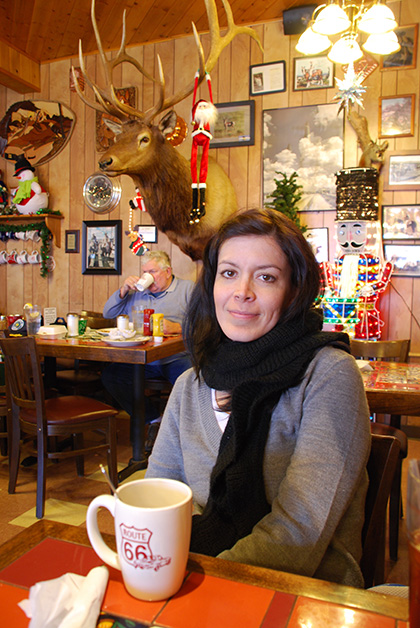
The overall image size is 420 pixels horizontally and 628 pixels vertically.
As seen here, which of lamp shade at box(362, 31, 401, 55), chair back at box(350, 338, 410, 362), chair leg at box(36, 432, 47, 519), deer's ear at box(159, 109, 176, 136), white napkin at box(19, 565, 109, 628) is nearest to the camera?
white napkin at box(19, 565, 109, 628)

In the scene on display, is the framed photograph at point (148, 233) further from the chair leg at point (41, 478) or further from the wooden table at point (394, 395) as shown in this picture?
the wooden table at point (394, 395)

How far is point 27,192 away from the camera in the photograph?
4.91 metres

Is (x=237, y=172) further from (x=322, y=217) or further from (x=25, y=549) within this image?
(x=25, y=549)

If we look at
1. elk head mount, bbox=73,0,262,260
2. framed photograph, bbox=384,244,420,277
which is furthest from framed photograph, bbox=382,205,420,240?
elk head mount, bbox=73,0,262,260

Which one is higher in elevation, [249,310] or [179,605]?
[249,310]

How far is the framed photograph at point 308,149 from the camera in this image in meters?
4.00

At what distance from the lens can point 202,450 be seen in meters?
1.06

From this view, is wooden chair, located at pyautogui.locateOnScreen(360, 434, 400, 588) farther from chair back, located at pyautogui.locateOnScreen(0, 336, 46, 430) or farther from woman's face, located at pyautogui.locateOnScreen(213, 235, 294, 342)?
chair back, located at pyautogui.locateOnScreen(0, 336, 46, 430)

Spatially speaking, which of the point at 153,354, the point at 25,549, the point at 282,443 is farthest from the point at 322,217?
the point at 25,549

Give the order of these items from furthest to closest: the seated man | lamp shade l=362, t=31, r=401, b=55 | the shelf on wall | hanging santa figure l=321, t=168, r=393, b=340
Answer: the shelf on wall < hanging santa figure l=321, t=168, r=393, b=340 < the seated man < lamp shade l=362, t=31, r=401, b=55

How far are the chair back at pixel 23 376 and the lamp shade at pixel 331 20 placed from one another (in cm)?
223

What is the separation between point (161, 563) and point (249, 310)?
0.64m

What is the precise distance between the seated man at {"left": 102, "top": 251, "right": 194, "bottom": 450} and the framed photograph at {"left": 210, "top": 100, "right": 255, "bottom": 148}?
51.8 inches

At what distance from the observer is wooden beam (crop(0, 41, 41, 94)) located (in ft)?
15.1
